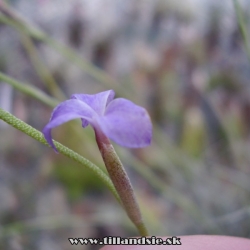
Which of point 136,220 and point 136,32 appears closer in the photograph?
point 136,220

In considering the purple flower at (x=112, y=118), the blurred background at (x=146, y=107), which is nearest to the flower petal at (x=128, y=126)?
the purple flower at (x=112, y=118)

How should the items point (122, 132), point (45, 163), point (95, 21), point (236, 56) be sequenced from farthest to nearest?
1. point (95, 21)
2. point (236, 56)
3. point (45, 163)
4. point (122, 132)

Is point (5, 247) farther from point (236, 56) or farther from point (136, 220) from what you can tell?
point (236, 56)

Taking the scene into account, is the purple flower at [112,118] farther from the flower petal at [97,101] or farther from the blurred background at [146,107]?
the blurred background at [146,107]

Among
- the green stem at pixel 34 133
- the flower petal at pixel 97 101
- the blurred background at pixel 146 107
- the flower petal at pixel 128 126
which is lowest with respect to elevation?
the flower petal at pixel 128 126

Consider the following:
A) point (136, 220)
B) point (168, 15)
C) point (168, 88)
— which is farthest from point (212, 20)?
point (136, 220)

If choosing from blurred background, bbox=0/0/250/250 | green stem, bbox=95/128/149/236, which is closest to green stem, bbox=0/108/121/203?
green stem, bbox=95/128/149/236

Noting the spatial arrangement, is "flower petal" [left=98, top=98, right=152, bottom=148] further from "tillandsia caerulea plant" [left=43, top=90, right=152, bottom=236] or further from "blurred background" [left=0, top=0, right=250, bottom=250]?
"blurred background" [left=0, top=0, right=250, bottom=250]
